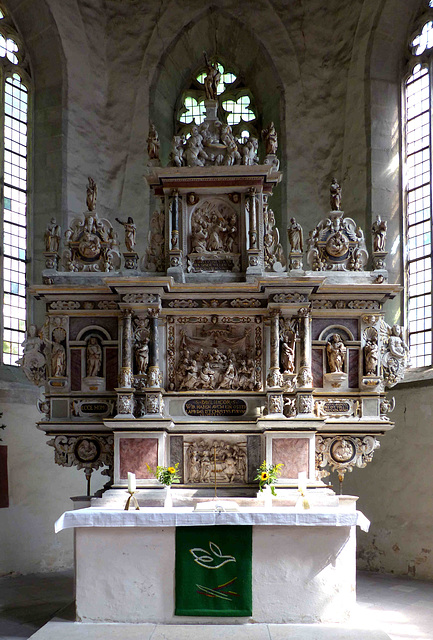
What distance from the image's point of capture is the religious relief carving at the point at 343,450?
38.0 feet

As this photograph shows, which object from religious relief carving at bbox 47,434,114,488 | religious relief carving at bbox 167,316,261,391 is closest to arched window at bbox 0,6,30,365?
religious relief carving at bbox 47,434,114,488

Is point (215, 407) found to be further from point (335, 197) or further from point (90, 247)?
point (335, 197)

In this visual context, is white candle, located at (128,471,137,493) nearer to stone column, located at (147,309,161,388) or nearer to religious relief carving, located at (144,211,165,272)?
stone column, located at (147,309,161,388)

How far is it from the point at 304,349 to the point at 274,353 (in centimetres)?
47

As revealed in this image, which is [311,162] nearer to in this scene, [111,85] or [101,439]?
[111,85]

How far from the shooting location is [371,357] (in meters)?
11.8

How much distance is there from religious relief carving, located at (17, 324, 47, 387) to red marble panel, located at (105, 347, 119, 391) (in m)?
1.00

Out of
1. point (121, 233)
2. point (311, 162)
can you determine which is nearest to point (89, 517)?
point (121, 233)

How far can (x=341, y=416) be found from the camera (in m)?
11.7

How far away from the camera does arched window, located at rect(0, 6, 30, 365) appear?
1480 cm

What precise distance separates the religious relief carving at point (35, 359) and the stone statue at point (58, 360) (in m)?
0.21

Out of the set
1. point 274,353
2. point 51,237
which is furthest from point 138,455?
point 51,237

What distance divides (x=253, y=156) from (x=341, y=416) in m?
4.41

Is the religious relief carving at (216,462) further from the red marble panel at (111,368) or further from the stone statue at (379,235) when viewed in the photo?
the stone statue at (379,235)
